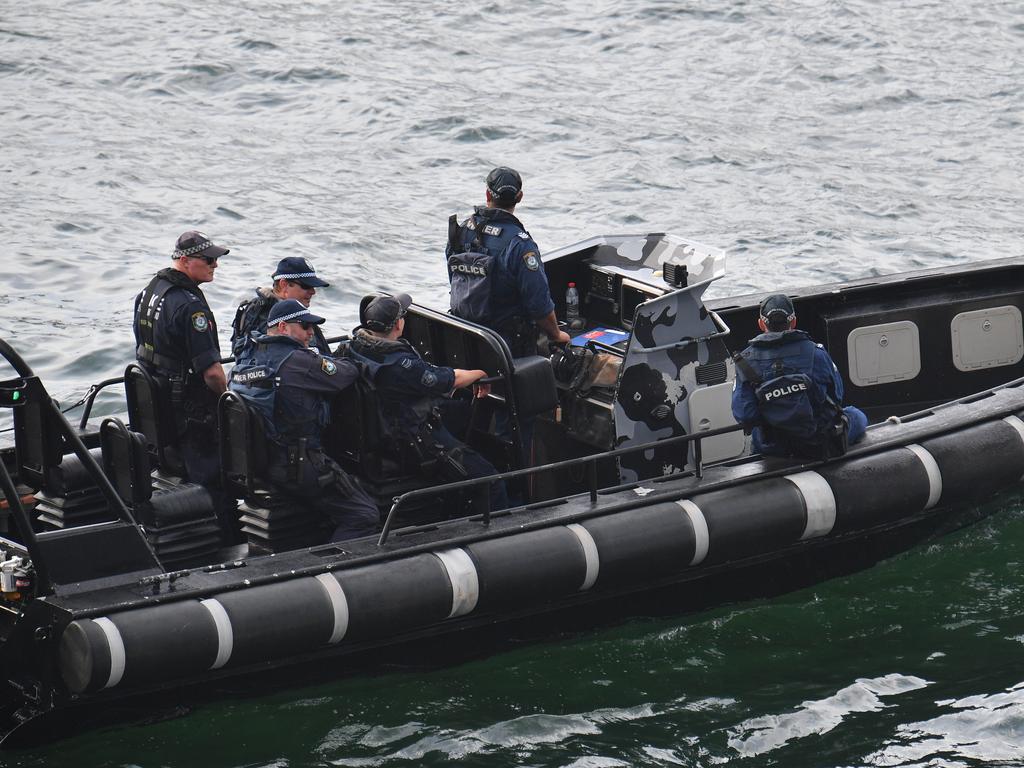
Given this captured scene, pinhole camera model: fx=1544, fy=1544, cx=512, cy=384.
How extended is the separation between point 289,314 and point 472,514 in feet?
4.16

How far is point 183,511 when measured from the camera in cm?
611

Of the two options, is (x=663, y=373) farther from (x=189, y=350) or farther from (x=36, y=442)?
(x=36, y=442)

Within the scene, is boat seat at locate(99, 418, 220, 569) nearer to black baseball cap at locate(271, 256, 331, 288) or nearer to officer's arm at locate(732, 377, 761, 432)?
black baseball cap at locate(271, 256, 331, 288)

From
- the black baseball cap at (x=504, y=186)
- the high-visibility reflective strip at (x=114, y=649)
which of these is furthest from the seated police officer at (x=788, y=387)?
the high-visibility reflective strip at (x=114, y=649)

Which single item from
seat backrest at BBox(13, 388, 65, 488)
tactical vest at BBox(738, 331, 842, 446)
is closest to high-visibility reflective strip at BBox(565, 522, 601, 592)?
tactical vest at BBox(738, 331, 842, 446)

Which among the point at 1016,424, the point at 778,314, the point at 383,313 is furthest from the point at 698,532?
the point at 1016,424

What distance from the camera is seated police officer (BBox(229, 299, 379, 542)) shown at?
588cm

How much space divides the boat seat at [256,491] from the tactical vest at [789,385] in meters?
1.87

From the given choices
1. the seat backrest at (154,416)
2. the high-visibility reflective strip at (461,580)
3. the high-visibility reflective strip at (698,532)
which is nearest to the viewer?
the high-visibility reflective strip at (461,580)

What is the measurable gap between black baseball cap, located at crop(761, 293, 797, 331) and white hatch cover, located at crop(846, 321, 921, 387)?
1830mm

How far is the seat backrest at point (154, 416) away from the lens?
252 inches

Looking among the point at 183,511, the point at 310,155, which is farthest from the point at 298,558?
the point at 310,155

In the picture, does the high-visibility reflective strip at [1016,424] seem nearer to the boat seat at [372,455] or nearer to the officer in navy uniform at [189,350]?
the boat seat at [372,455]

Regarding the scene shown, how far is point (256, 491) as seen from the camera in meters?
6.03
